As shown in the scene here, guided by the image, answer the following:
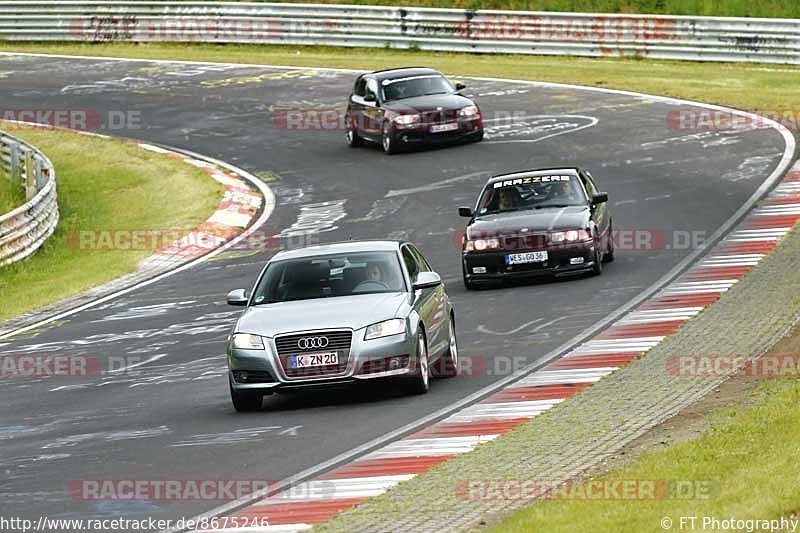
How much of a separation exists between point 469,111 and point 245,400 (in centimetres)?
2030

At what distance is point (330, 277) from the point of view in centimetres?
1545

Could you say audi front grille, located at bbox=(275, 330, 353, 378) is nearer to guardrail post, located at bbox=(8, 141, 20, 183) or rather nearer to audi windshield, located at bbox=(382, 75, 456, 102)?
audi windshield, located at bbox=(382, 75, 456, 102)

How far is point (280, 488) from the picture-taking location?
11.0 meters

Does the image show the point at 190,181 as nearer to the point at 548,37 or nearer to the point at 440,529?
the point at 548,37

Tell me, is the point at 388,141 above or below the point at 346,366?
below

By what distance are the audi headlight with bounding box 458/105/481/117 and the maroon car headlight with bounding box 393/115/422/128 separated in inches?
34.1

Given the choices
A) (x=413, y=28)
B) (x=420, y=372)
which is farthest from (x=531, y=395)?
(x=413, y=28)

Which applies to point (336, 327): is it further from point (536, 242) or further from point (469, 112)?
point (469, 112)

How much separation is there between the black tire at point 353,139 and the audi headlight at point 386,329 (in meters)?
21.6

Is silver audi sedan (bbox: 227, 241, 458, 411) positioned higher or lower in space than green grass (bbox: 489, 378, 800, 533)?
lower

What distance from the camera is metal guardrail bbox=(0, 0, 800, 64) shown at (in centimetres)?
4231

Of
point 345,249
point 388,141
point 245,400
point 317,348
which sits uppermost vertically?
point 345,249

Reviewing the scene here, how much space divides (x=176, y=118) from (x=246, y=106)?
182 centimetres

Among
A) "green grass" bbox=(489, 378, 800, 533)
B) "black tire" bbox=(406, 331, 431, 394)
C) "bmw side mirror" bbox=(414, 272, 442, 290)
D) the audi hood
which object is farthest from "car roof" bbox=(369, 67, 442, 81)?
"green grass" bbox=(489, 378, 800, 533)
